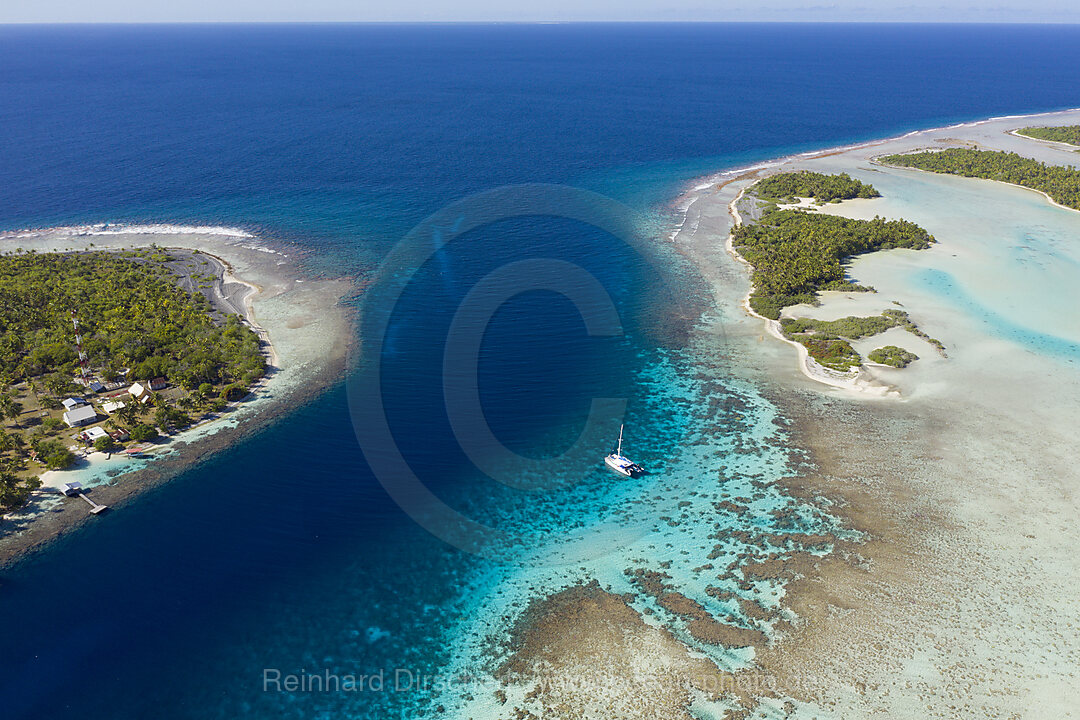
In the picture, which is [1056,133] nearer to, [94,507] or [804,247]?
[804,247]

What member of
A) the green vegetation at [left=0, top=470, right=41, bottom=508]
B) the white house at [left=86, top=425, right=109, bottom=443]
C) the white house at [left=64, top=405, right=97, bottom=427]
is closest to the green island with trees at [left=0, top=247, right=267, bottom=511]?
the green vegetation at [left=0, top=470, right=41, bottom=508]

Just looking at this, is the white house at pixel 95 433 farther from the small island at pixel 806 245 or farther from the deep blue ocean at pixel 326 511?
the small island at pixel 806 245

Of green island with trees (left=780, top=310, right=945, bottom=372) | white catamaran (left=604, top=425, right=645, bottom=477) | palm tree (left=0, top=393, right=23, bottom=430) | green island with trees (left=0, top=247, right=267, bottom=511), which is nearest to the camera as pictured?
white catamaran (left=604, top=425, right=645, bottom=477)

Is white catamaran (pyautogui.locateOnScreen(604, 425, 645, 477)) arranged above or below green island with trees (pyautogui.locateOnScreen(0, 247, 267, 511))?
below

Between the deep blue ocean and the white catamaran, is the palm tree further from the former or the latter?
the white catamaran

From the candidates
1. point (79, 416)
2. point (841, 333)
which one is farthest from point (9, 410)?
point (841, 333)
